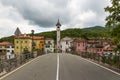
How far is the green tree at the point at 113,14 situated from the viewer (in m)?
27.4

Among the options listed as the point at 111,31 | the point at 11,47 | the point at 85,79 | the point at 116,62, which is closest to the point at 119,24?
the point at 111,31

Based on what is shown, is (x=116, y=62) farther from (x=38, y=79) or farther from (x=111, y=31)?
(x=38, y=79)

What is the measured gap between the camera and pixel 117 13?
27.4 m

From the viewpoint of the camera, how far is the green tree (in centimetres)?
2737

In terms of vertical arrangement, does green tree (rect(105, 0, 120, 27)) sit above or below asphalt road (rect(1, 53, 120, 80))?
above

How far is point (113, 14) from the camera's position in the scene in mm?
27656

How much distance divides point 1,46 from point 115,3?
6380 inches

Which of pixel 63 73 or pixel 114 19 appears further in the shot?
pixel 114 19

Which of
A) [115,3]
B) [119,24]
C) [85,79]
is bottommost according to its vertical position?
[85,79]

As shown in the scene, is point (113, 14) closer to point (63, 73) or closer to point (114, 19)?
point (114, 19)

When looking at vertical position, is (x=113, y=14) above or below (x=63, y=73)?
above

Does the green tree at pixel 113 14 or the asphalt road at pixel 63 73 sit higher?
the green tree at pixel 113 14

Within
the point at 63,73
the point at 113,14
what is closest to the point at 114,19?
the point at 113,14

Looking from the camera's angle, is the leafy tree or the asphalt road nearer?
the asphalt road
